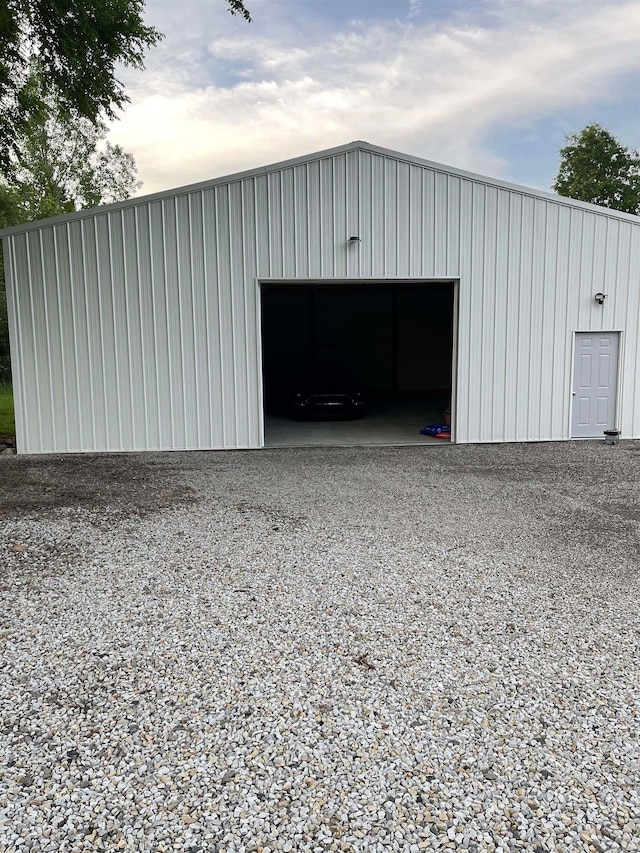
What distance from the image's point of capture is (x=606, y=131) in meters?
27.9

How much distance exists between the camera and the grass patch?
10812 millimetres

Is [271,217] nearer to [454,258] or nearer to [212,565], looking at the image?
[454,258]

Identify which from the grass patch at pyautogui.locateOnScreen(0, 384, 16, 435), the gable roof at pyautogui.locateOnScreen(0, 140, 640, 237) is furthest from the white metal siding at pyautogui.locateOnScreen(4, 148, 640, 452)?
the grass patch at pyautogui.locateOnScreen(0, 384, 16, 435)

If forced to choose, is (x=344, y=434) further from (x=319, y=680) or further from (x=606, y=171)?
(x=606, y=171)

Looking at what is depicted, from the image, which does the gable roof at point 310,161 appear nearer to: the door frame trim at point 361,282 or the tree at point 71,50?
the door frame trim at point 361,282

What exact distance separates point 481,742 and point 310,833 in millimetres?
758

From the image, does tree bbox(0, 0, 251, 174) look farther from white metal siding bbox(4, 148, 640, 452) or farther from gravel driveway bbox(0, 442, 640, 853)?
gravel driveway bbox(0, 442, 640, 853)

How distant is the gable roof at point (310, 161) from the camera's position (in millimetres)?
8227

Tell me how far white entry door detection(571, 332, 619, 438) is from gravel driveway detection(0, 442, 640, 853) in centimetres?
471

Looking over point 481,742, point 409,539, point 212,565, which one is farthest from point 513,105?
point 481,742

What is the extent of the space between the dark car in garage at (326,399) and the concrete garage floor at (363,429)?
22 centimetres

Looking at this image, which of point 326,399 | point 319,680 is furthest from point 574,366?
point 319,680

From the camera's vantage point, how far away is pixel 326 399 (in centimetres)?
1220

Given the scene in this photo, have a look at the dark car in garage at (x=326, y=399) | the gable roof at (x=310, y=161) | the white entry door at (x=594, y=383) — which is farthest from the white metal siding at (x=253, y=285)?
the dark car in garage at (x=326, y=399)
